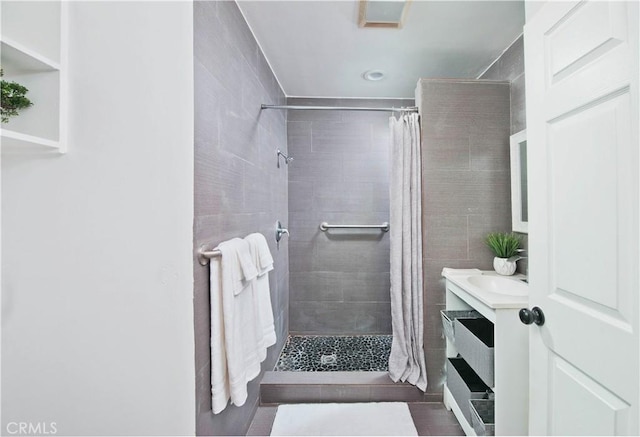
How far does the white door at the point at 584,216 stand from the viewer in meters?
0.70

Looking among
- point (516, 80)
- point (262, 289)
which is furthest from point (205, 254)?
point (516, 80)

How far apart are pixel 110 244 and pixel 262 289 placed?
0.72 meters

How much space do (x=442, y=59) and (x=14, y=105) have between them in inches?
91.9

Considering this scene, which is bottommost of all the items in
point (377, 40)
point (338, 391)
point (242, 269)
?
point (338, 391)

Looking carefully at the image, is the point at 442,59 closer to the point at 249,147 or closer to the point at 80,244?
the point at 249,147

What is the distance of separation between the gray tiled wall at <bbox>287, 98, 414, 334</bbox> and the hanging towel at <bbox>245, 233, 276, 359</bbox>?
120cm

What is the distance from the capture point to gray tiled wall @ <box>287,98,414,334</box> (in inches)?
107

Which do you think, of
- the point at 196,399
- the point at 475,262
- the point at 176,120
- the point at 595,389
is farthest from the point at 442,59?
the point at 196,399

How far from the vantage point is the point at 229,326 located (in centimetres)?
116

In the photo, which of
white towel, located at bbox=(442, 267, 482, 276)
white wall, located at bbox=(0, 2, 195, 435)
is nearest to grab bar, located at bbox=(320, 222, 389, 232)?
white towel, located at bbox=(442, 267, 482, 276)

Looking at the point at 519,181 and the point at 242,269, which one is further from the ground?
the point at 519,181

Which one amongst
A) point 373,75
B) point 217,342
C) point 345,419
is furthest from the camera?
point 373,75

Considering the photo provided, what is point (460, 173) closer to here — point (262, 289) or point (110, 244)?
point (262, 289)

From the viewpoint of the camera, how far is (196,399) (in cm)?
108
